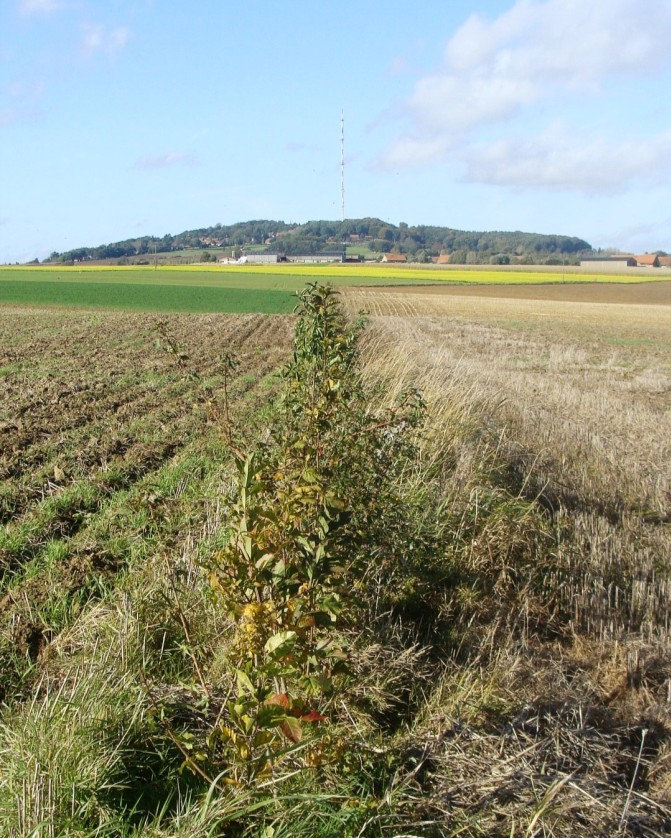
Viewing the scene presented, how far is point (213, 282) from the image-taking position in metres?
85.6

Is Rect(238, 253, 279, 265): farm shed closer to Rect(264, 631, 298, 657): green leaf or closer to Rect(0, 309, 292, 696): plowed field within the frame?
Rect(0, 309, 292, 696): plowed field

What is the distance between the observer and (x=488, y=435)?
370 inches

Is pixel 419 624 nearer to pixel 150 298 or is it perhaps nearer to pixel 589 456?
pixel 589 456

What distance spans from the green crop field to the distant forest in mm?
25662

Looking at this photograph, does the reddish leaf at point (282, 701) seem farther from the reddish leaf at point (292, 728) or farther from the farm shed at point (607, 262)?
the farm shed at point (607, 262)

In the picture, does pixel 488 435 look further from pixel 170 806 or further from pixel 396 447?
pixel 170 806

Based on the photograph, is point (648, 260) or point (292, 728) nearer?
point (292, 728)

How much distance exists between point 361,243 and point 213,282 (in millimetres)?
72014

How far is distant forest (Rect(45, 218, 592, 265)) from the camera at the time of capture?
140m

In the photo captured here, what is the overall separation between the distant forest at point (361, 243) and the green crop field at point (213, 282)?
84.2ft

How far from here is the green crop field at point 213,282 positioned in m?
53.6

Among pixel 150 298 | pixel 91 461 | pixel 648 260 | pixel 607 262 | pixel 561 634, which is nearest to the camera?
pixel 561 634

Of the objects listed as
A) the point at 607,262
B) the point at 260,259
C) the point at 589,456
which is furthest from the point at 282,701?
the point at 607,262

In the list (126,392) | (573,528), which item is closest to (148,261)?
(126,392)
